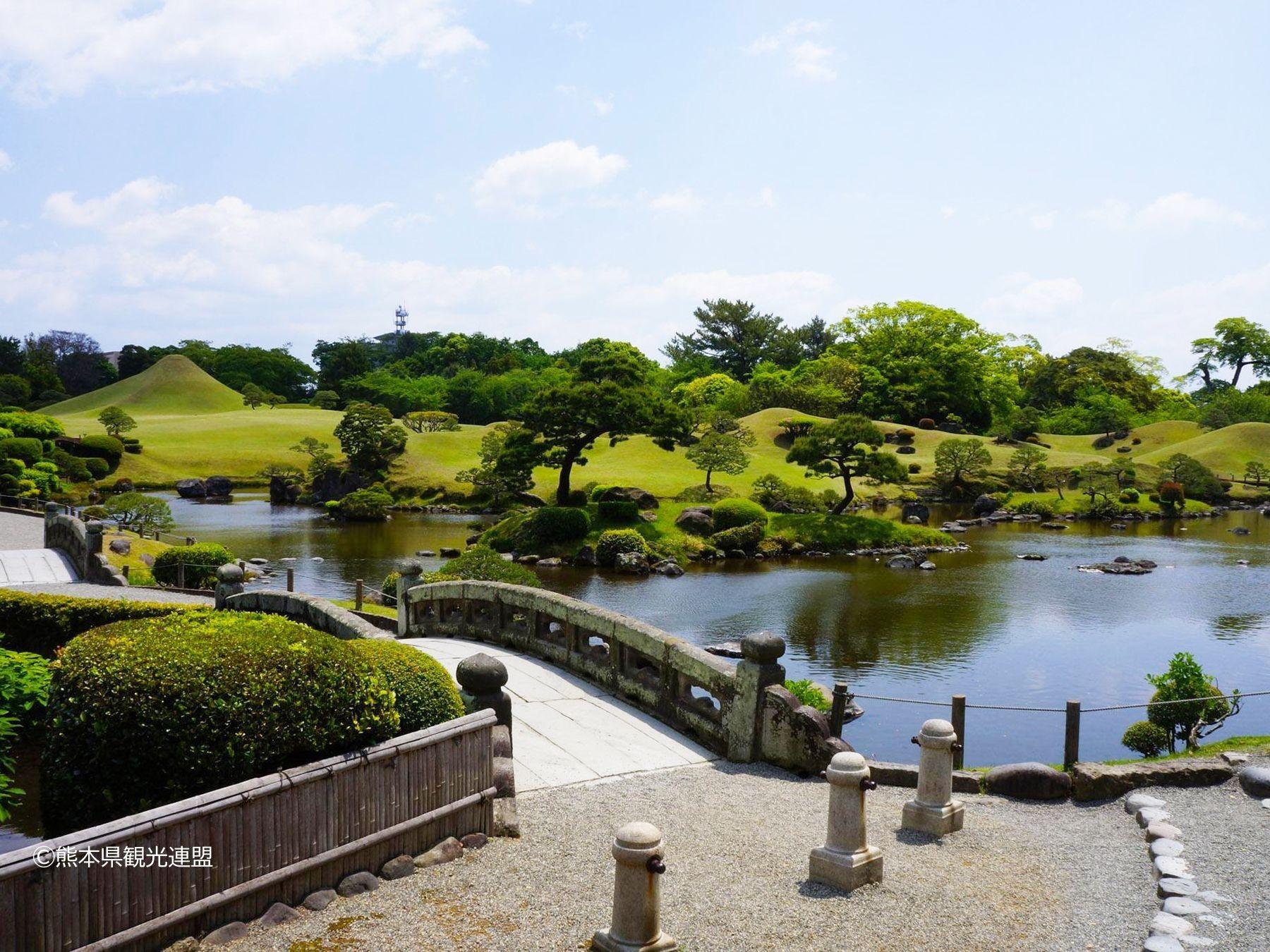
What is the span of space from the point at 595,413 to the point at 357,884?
124 feet

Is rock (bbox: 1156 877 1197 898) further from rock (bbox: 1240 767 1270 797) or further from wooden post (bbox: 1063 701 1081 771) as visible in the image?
wooden post (bbox: 1063 701 1081 771)

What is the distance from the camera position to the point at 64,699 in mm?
7547

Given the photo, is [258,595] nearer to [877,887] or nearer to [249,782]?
[249,782]

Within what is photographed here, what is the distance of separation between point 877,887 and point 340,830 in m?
4.03

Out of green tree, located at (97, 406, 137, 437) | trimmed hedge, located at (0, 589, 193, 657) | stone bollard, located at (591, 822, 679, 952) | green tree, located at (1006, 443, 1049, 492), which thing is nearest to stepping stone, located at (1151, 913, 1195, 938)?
stone bollard, located at (591, 822, 679, 952)

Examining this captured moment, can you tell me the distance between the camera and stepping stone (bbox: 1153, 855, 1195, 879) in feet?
26.2

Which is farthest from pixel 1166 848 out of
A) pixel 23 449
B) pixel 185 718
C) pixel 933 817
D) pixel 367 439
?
pixel 367 439

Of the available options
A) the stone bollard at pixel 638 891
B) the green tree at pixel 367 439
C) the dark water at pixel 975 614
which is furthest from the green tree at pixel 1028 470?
the stone bollard at pixel 638 891

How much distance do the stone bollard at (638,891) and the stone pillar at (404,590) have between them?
11.4 metres

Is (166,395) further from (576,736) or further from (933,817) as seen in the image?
(933,817)

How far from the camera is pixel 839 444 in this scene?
1868 inches

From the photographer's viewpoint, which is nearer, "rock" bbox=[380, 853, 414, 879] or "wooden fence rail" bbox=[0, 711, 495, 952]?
"wooden fence rail" bbox=[0, 711, 495, 952]

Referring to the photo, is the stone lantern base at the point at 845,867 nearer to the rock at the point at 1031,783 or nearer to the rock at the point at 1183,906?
the rock at the point at 1183,906

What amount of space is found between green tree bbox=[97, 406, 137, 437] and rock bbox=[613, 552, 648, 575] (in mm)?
55383
